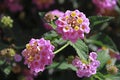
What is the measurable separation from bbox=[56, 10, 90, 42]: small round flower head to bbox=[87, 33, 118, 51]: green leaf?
54 cm

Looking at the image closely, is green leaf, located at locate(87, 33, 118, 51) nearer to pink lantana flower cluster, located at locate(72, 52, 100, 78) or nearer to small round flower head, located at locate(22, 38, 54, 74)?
pink lantana flower cluster, located at locate(72, 52, 100, 78)

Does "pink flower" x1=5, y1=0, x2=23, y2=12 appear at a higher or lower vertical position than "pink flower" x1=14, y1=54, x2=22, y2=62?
higher

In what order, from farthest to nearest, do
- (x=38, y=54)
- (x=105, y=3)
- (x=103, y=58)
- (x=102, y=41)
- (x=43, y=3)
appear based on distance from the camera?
(x=43, y=3) → (x=105, y=3) → (x=102, y=41) → (x=103, y=58) → (x=38, y=54)

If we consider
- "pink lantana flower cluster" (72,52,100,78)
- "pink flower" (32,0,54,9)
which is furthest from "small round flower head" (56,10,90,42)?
"pink flower" (32,0,54,9)

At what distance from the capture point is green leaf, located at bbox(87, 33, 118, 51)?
7.79ft

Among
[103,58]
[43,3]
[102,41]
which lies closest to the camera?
[103,58]

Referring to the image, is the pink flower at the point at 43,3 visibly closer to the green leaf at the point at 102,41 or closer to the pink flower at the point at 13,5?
the pink flower at the point at 13,5

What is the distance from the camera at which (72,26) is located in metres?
1.83

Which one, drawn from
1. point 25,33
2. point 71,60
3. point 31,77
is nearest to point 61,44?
point 71,60

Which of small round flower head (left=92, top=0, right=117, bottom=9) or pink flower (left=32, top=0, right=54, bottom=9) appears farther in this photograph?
pink flower (left=32, top=0, right=54, bottom=9)

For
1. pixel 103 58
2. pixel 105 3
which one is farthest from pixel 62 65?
pixel 105 3

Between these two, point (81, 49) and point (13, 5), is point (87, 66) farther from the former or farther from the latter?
point (13, 5)

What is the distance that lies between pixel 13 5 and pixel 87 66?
4.06 ft

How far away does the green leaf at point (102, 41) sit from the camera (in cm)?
237
